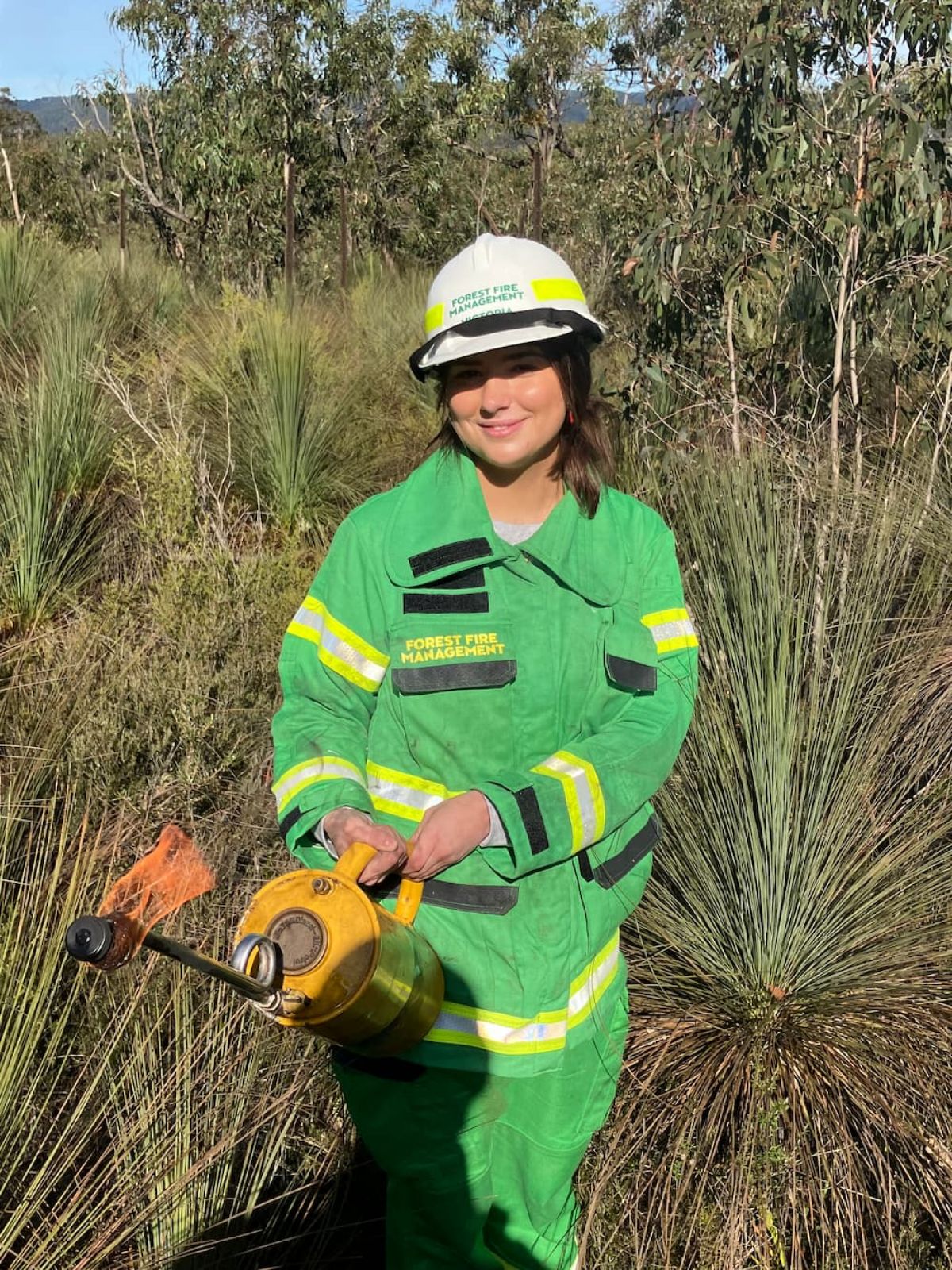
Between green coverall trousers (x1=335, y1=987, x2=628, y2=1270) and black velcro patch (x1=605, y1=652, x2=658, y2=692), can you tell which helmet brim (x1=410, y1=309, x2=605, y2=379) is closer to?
black velcro patch (x1=605, y1=652, x2=658, y2=692)

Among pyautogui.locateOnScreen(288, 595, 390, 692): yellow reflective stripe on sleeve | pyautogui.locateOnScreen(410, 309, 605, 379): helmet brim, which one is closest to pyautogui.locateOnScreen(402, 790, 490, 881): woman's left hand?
pyautogui.locateOnScreen(288, 595, 390, 692): yellow reflective stripe on sleeve

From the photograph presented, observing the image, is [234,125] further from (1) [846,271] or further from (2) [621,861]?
(2) [621,861]

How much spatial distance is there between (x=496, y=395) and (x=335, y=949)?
753 mm

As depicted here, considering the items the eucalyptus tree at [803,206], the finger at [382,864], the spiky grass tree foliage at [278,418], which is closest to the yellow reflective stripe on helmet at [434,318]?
the finger at [382,864]

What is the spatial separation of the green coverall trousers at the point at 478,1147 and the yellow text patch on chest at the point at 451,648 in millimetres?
566

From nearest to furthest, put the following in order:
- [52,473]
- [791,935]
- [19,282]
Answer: [791,935]
[52,473]
[19,282]

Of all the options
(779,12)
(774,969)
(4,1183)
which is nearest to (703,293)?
(779,12)

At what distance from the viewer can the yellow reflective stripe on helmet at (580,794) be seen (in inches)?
55.1

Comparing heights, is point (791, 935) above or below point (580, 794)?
below

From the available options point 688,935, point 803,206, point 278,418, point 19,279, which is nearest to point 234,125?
point 19,279

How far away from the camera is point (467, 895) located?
147 cm

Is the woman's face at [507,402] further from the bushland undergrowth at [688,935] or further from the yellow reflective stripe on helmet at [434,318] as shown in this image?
the bushland undergrowth at [688,935]

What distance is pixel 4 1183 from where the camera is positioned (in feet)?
5.08

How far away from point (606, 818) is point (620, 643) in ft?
0.81
